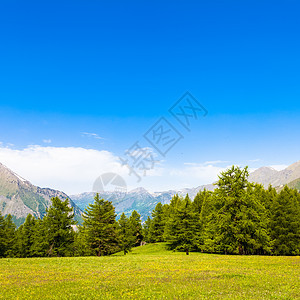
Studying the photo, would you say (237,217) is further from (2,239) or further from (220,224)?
(2,239)

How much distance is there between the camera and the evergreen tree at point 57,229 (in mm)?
50312

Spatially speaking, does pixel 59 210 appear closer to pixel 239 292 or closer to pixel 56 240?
pixel 56 240

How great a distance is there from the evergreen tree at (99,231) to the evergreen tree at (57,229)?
7.64 metres

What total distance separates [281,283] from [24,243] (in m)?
71.0

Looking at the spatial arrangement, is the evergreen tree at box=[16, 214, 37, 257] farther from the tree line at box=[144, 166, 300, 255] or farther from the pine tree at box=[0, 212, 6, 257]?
the tree line at box=[144, 166, 300, 255]

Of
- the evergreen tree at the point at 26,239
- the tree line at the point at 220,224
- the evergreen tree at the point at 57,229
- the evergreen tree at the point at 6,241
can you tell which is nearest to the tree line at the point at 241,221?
the tree line at the point at 220,224

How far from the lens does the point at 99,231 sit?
45000mm

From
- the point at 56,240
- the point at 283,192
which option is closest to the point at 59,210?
the point at 56,240

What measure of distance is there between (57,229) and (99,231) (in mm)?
11828

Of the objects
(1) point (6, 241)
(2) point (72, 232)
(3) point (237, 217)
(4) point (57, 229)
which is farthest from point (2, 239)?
(3) point (237, 217)

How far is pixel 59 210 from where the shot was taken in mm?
51594

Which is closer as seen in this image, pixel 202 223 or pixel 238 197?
pixel 238 197

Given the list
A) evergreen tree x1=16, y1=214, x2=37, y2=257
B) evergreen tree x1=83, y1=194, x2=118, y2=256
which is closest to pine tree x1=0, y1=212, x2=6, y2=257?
evergreen tree x1=16, y1=214, x2=37, y2=257

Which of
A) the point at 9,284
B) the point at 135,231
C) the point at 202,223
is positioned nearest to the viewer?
the point at 9,284
